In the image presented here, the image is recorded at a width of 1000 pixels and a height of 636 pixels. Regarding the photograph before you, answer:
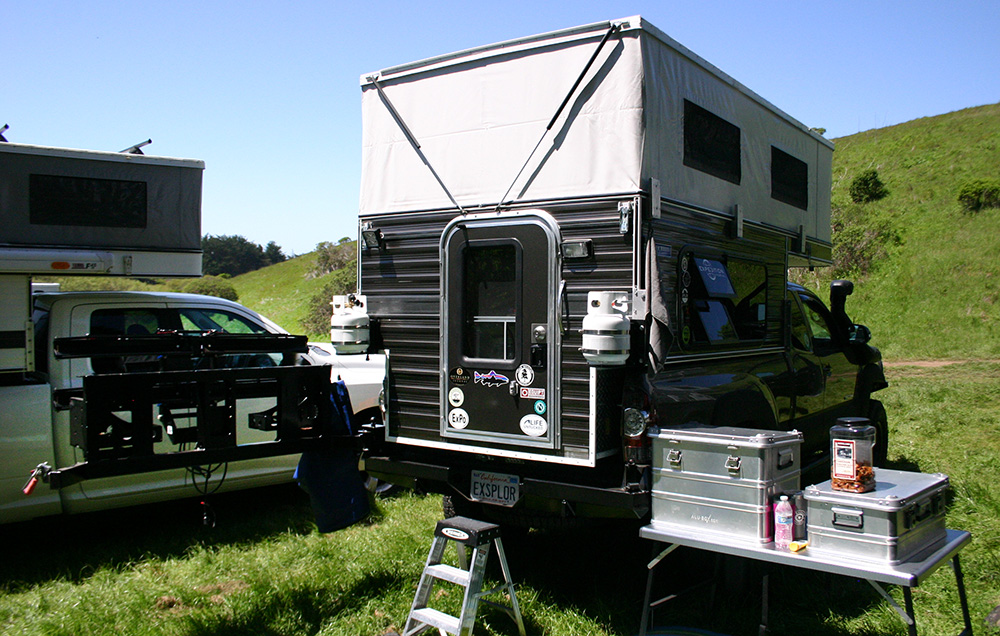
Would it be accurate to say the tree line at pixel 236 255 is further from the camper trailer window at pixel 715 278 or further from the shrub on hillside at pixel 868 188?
the camper trailer window at pixel 715 278

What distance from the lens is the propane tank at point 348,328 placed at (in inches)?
188

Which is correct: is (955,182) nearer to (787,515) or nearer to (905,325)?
(905,325)

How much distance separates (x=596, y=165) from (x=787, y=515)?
2043 mm

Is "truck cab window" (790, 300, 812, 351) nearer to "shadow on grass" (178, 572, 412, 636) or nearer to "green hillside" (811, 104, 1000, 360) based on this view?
"shadow on grass" (178, 572, 412, 636)

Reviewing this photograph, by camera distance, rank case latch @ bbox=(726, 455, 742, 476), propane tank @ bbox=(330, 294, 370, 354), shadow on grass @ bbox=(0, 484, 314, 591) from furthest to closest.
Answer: shadow on grass @ bbox=(0, 484, 314, 591), propane tank @ bbox=(330, 294, 370, 354), case latch @ bbox=(726, 455, 742, 476)

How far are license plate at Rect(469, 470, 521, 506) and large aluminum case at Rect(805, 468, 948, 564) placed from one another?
161 cm

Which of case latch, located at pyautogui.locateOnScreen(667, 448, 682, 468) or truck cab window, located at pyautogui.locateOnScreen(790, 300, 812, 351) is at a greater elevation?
truck cab window, located at pyautogui.locateOnScreen(790, 300, 812, 351)

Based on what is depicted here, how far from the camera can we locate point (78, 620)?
4.13 m

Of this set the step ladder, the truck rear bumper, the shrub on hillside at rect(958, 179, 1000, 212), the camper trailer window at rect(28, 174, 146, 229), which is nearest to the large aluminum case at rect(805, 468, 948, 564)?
the truck rear bumper

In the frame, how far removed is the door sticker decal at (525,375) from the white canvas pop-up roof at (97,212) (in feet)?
9.73

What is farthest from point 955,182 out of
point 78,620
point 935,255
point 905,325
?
point 78,620

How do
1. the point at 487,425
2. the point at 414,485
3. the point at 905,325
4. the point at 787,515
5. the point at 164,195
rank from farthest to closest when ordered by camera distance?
the point at 905,325, the point at 164,195, the point at 414,485, the point at 487,425, the point at 787,515

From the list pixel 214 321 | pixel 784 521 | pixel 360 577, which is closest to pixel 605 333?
pixel 784 521

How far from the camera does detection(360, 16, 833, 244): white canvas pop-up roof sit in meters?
A: 4.07
